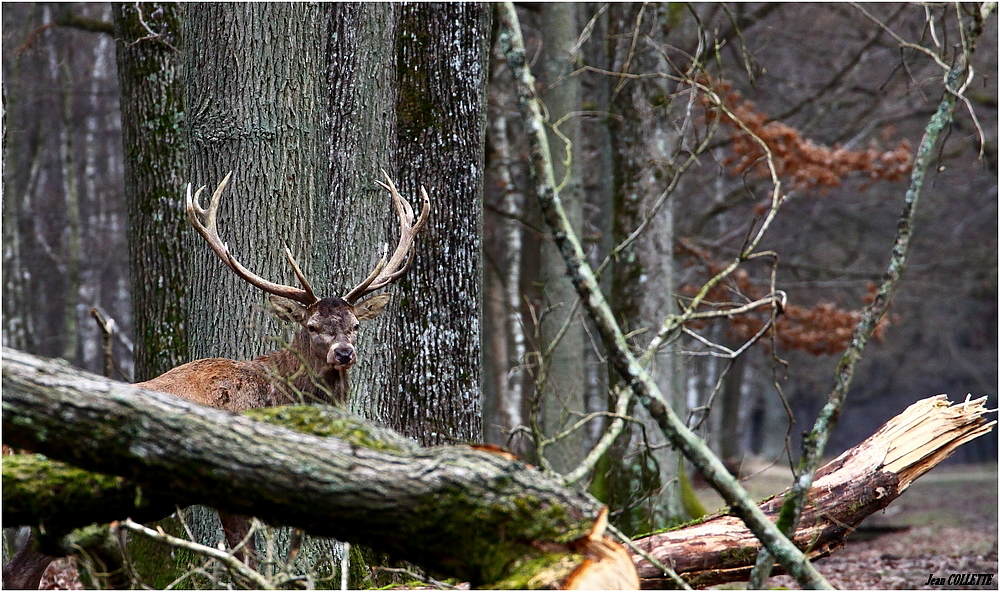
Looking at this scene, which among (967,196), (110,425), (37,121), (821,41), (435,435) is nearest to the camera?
(110,425)

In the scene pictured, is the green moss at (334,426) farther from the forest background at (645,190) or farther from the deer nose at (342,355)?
the forest background at (645,190)

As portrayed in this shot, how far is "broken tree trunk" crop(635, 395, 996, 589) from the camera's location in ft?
16.0

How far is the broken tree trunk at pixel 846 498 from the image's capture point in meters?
4.88

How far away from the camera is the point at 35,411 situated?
3096 millimetres

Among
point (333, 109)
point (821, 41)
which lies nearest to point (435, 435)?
point (333, 109)

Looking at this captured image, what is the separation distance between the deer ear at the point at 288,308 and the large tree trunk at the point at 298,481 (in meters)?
2.24

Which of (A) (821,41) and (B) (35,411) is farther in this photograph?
(A) (821,41)

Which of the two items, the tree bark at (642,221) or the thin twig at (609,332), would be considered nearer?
the thin twig at (609,332)

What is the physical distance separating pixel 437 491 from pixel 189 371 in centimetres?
270

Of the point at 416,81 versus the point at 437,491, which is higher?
the point at 416,81

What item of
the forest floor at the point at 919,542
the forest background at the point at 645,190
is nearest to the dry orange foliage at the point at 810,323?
the forest background at the point at 645,190

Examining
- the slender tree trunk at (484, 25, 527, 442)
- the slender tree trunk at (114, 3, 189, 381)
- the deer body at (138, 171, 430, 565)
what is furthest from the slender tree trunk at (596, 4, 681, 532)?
the deer body at (138, 171, 430, 565)

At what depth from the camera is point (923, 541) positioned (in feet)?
42.7

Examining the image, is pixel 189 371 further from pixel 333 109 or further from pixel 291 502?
pixel 291 502
